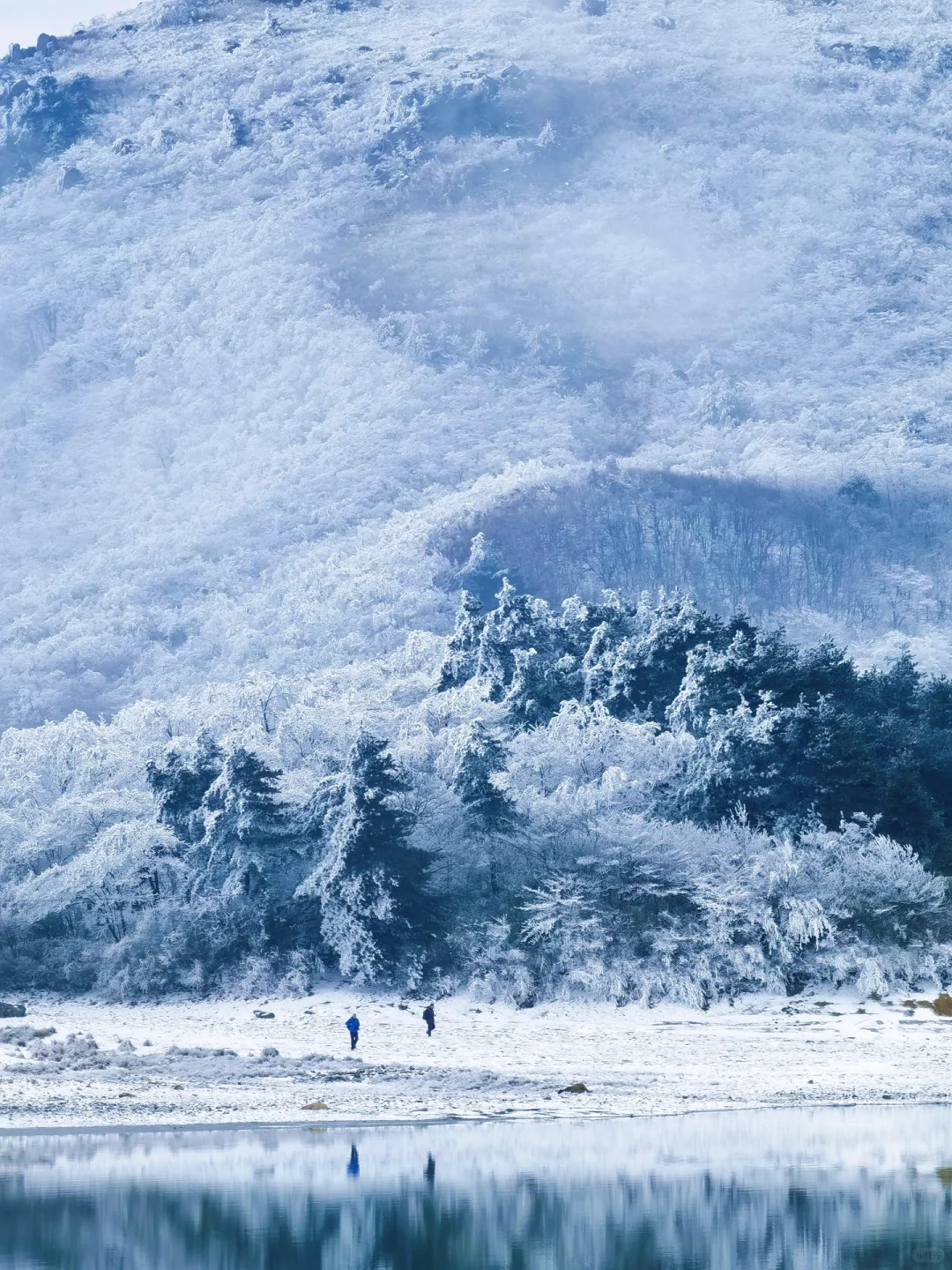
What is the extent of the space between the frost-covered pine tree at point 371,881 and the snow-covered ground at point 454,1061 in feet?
4.32

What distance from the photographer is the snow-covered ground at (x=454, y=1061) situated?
131 feet

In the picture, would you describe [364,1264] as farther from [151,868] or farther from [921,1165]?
[151,868]

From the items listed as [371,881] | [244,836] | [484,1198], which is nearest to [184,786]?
[244,836]

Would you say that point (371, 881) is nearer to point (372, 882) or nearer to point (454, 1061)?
point (372, 882)

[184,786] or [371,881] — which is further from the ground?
[184,786]

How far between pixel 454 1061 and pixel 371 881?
1415cm

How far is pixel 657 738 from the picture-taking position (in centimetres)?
6750

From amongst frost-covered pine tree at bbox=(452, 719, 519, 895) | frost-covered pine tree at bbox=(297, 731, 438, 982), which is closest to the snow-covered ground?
frost-covered pine tree at bbox=(297, 731, 438, 982)

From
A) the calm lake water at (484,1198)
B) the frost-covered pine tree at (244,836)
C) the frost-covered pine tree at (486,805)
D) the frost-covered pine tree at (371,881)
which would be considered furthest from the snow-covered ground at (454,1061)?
the frost-covered pine tree at (486,805)

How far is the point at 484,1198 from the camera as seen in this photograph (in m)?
30.7

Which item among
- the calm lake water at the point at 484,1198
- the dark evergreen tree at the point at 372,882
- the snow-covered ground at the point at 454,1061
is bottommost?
the snow-covered ground at the point at 454,1061

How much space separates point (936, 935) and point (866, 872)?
249cm

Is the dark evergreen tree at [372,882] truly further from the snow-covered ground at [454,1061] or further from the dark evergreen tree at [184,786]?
the dark evergreen tree at [184,786]

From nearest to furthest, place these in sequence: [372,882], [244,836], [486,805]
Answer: [372,882]
[486,805]
[244,836]
